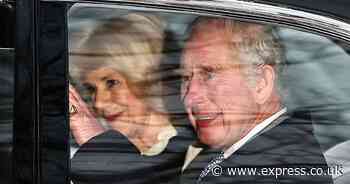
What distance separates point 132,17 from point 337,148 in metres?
0.69

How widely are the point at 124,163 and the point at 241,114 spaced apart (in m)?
0.36

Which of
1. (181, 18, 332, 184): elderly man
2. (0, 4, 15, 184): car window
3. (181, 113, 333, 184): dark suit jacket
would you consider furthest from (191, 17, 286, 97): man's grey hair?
(0, 4, 15, 184): car window

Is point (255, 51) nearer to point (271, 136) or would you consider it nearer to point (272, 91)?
point (272, 91)

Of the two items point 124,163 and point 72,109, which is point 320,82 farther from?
point 72,109

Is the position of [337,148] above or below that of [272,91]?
below

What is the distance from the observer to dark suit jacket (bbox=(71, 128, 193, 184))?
1.87m

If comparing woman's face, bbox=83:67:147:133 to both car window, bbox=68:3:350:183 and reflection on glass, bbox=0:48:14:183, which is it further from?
reflection on glass, bbox=0:48:14:183

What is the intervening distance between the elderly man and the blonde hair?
0.29ft

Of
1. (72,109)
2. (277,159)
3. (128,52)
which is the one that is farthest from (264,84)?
(72,109)

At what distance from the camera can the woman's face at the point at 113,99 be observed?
1879 millimetres

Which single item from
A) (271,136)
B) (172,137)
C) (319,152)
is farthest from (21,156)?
(319,152)

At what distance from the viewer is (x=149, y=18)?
1.89 metres

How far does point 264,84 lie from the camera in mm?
1877

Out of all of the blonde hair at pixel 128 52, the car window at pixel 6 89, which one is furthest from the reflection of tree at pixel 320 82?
the car window at pixel 6 89
